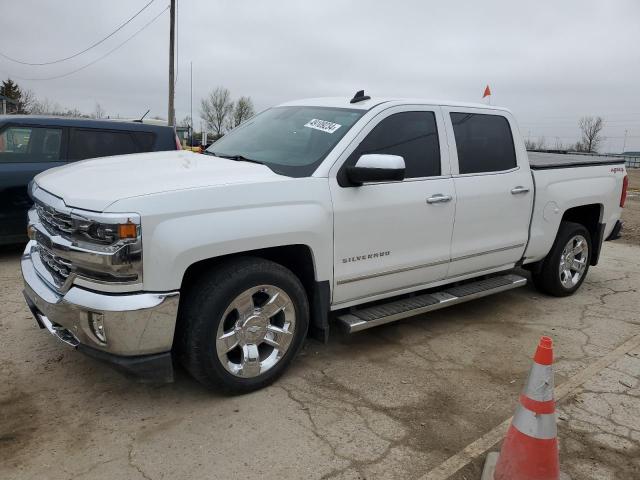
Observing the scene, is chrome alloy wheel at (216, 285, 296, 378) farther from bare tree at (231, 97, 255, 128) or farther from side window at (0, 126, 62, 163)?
bare tree at (231, 97, 255, 128)

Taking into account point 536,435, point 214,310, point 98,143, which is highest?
point 98,143

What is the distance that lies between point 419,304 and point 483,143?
1.51 m

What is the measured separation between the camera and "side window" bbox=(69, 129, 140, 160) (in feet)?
22.1

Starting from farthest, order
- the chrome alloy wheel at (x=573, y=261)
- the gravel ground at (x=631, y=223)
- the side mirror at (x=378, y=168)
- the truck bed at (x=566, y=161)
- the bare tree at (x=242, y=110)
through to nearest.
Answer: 1. the bare tree at (x=242, y=110)
2. the gravel ground at (x=631, y=223)
3. the chrome alloy wheel at (x=573, y=261)
4. the truck bed at (x=566, y=161)
5. the side mirror at (x=378, y=168)

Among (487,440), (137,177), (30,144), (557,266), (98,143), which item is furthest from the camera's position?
(98,143)

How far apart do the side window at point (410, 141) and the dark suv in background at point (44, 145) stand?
14.0 feet

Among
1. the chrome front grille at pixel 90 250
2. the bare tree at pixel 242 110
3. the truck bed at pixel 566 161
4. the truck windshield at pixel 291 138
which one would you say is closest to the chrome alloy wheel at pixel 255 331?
the chrome front grille at pixel 90 250

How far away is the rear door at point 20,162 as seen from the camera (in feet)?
20.4

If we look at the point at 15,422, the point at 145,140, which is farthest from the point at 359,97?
the point at 145,140

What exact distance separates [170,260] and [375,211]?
4.82ft

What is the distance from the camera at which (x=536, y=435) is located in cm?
251

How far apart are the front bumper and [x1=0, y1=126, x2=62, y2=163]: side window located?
4.09 meters

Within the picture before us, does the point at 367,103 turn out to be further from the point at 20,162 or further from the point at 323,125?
the point at 20,162

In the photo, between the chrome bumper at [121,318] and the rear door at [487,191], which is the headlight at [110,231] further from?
the rear door at [487,191]
